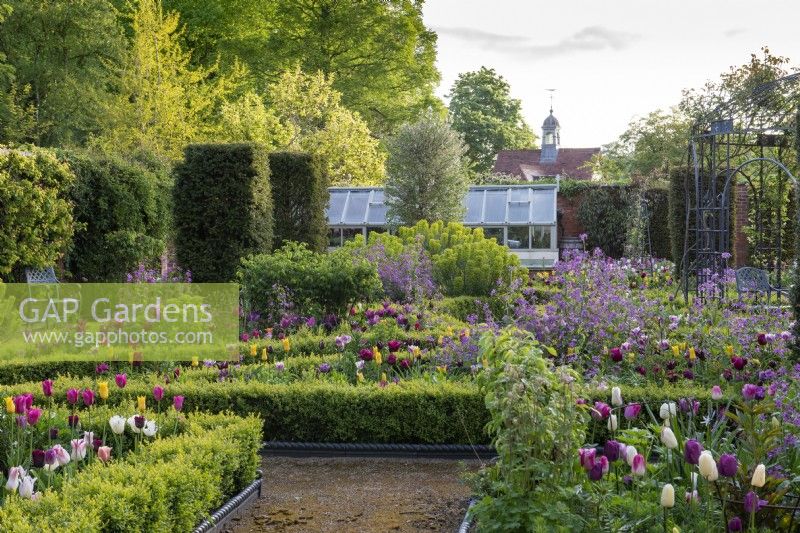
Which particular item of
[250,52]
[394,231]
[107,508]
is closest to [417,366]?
[107,508]

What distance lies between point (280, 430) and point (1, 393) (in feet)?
6.17

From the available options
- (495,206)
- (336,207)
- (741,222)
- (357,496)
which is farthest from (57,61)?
(357,496)

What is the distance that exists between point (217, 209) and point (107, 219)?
214cm

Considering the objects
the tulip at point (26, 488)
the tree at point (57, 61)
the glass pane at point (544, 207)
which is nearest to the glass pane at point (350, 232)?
the glass pane at point (544, 207)

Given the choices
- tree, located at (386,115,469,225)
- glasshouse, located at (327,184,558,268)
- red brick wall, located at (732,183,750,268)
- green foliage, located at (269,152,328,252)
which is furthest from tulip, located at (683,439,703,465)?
glasshouse, located at (327,184,558,268)

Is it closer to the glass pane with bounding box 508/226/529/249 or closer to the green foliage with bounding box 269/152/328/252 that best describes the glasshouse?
the glass pane with bounding box 508/226/529/249

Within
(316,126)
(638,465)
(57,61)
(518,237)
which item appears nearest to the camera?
(638,465)

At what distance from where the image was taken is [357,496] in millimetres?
5273

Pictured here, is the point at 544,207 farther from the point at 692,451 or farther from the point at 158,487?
the point at 692,451

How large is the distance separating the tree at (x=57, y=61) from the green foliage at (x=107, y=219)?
28.5ft

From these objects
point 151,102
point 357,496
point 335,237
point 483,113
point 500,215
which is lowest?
point 357,496

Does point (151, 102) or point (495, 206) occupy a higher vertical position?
point (151, 102)

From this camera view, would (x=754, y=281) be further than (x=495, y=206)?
No

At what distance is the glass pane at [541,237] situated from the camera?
2145 cm
